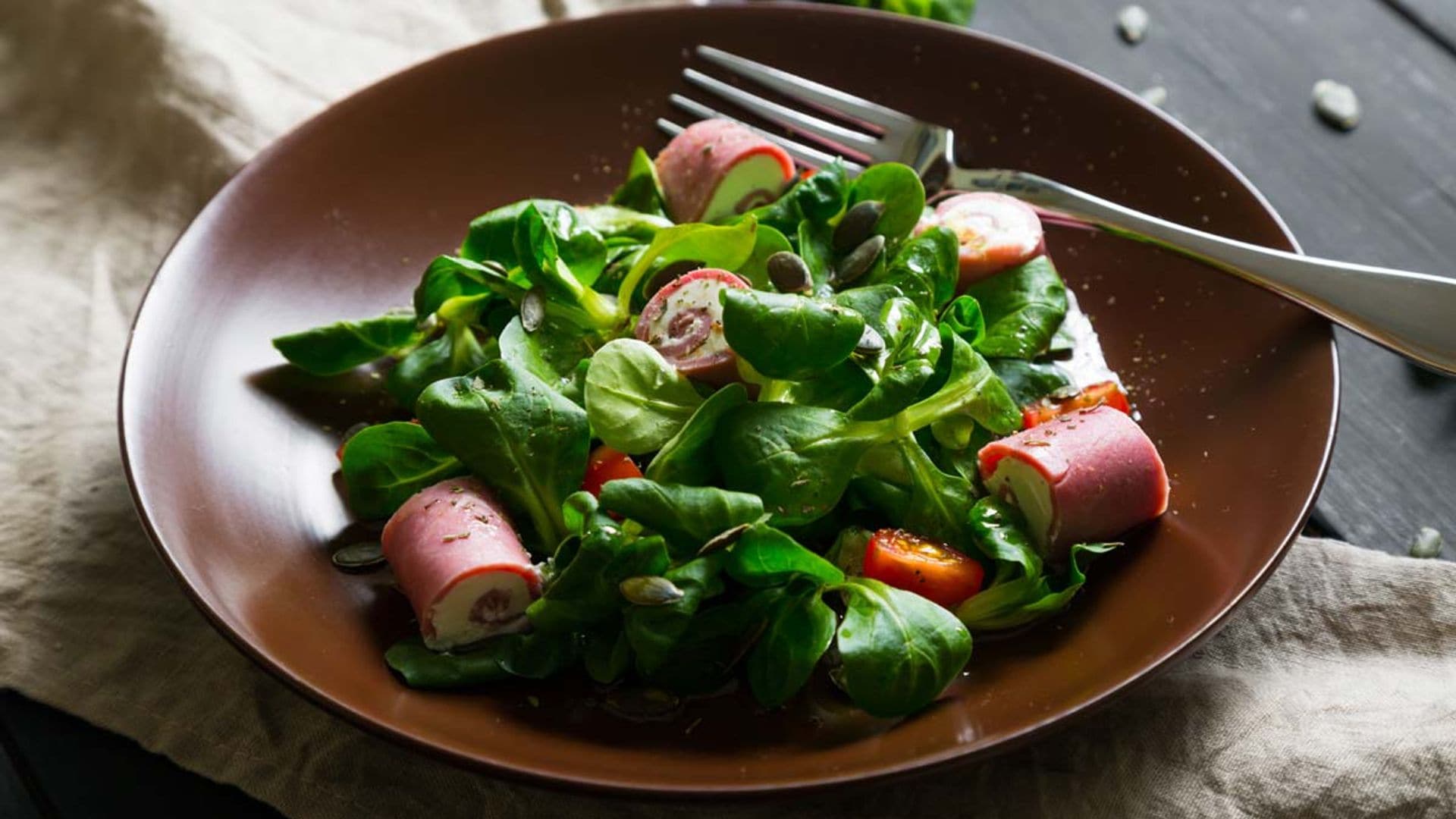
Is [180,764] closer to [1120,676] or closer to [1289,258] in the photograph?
[1120,676]

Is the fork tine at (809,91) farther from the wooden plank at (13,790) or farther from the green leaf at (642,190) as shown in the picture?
the wooden plank at (13,790)

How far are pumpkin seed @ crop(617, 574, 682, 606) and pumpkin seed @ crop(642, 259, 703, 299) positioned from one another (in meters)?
0.52

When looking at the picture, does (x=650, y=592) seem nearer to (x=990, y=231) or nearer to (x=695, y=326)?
(x=695, y=326)

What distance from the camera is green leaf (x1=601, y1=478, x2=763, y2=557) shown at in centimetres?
151

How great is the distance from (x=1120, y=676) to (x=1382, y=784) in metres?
0.38

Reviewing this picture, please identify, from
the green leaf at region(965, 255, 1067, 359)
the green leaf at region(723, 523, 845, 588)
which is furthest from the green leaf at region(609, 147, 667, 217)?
the green leaf at region(723, 523, 845, 588)

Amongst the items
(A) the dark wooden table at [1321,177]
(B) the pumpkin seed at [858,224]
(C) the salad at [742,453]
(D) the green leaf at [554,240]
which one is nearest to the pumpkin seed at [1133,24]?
(A) the dark wooden table at [1321,177]

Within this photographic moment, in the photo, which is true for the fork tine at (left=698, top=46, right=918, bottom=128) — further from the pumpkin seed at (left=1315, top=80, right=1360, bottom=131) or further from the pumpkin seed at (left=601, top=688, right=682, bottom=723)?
the pumpkin seed at (left=601, top=688, right=682, bottom=723)

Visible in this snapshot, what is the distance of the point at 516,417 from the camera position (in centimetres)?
165

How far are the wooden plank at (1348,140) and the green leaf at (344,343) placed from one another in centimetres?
128

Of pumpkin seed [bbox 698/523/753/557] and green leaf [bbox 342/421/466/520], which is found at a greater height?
pumpkin seed [bbox 698/523/753/557]

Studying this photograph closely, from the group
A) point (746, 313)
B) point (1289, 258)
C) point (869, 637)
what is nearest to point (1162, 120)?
point (1289, 258)

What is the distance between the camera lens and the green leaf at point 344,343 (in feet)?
6.38

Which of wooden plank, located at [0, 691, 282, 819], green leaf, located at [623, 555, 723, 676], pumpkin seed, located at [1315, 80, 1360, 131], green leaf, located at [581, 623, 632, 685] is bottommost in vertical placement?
wooden plank, located at [0, 691, 282, 819]
